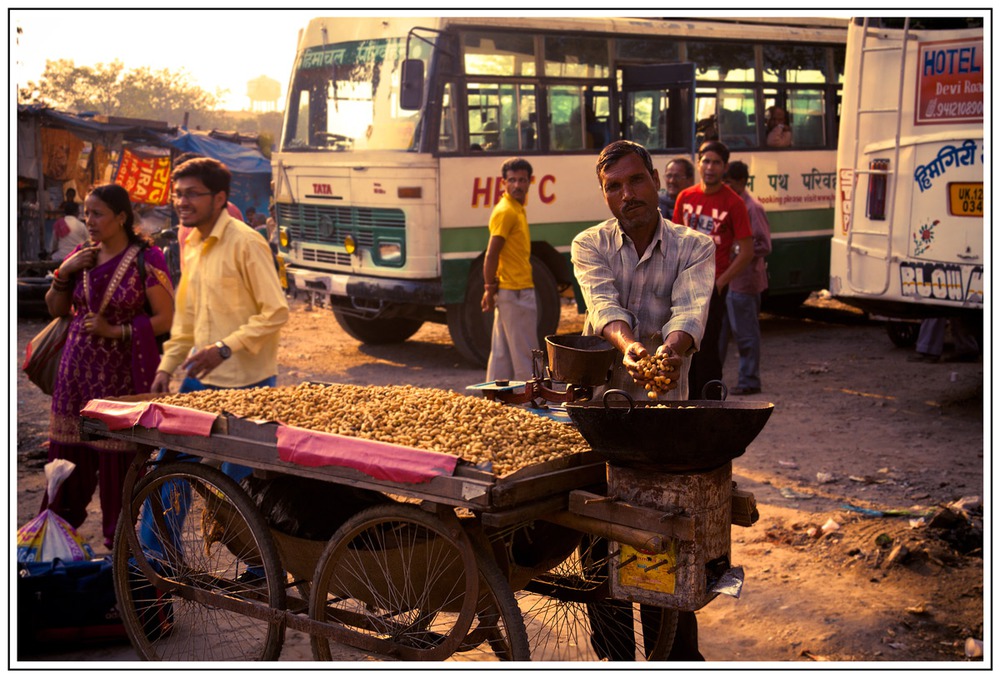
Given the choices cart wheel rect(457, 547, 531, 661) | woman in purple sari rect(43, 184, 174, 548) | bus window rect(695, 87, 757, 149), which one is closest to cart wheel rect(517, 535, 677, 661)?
cart wheel rect(457, 547, 531, 661)

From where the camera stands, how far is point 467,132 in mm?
9828

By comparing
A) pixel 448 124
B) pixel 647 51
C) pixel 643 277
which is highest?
pixel 647 51

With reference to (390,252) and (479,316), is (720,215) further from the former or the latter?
(390,252)

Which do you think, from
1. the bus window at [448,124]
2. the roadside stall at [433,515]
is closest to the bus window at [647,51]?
the bus window at [448,124]

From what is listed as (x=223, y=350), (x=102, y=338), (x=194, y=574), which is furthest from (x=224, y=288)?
(x=194, y=574)

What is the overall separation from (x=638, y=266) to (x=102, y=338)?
8.92ft

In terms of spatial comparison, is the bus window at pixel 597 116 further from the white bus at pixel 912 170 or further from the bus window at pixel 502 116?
the white bus at pixel 912 170

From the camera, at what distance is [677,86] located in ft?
34.1

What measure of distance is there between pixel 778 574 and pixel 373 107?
21.3 ft

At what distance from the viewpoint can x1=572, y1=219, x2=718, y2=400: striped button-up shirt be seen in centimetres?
339

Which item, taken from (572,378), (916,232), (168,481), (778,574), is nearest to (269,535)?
(168,481)

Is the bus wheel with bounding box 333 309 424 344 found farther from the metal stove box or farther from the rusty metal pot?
the metal stove box

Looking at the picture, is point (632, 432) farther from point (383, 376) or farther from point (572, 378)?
point (383, 376)

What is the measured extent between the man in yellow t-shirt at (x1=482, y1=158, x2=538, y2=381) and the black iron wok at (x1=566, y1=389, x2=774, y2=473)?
189 inches
